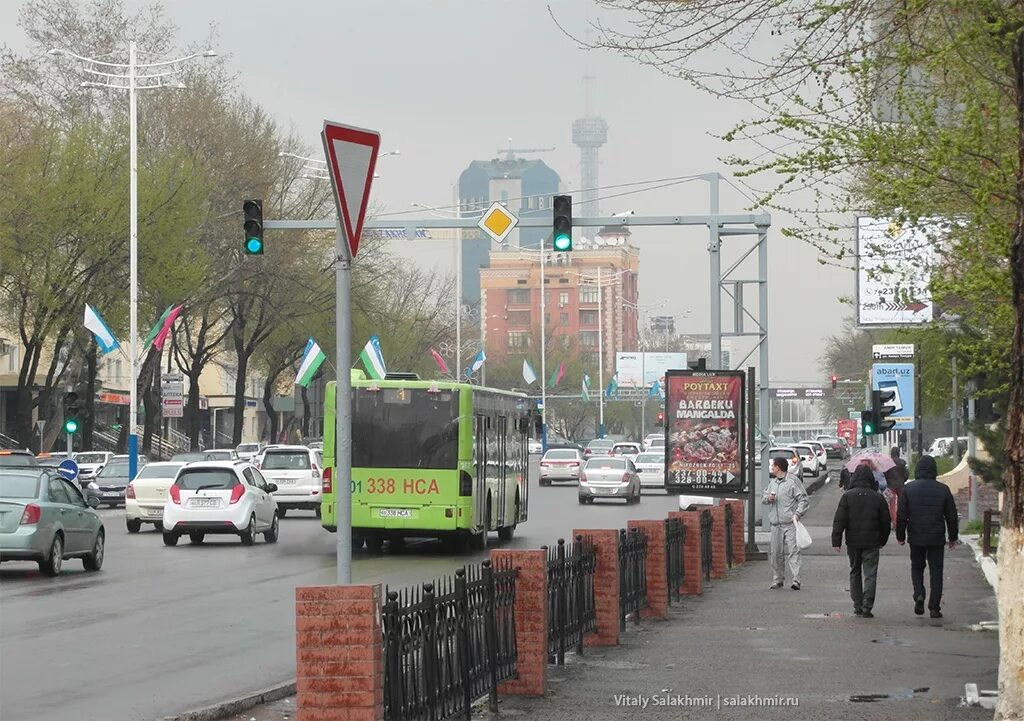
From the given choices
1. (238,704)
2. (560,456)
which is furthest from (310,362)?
(238,704)

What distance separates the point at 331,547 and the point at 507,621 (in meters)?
21.4

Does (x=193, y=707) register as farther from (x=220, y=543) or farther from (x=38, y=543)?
(x=220, y=543)

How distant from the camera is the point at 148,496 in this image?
40.0 metres

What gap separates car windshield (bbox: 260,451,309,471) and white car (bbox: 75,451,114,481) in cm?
1394

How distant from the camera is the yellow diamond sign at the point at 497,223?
3331 cm

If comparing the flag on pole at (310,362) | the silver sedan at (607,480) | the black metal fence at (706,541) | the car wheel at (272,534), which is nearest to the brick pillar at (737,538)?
the black metal fence at (706,541)

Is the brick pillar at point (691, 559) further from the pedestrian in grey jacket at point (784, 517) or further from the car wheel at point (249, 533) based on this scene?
the car wheel at point (249, 533)

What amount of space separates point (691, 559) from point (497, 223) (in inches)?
464

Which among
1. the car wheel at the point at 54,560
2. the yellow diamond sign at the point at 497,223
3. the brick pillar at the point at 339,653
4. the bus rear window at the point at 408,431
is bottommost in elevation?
the car wheel at the point at 54,560

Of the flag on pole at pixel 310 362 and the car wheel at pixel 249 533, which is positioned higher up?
the flag on pole at pixel 310 362

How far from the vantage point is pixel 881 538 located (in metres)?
20.5

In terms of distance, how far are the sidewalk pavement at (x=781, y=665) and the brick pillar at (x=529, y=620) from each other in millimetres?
144

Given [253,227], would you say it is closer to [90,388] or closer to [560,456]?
[90,388]

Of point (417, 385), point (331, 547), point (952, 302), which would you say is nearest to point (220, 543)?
point (331, 547)
